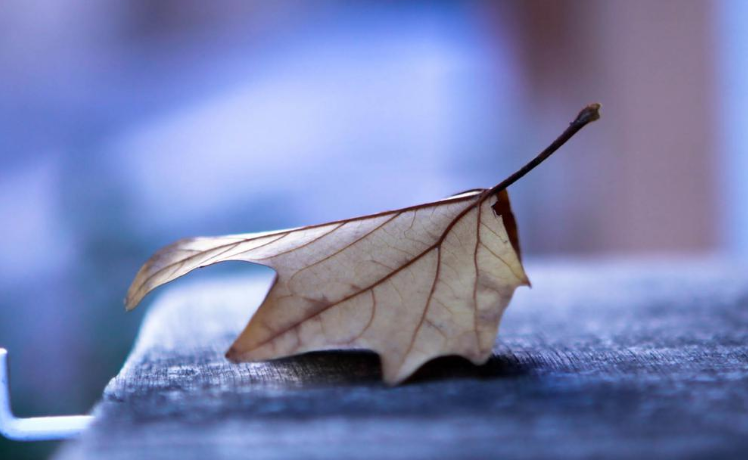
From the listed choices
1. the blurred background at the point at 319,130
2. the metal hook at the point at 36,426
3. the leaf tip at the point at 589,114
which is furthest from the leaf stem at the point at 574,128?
the blurred background at the point at 319,130

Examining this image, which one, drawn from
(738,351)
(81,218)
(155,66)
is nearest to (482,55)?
(155,66)

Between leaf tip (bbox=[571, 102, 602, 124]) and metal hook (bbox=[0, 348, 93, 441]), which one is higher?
leaf tip (bbox=[571, 102, 602, 124])

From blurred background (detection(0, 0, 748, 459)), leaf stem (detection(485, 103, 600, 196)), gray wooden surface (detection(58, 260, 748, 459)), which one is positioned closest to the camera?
gray wooden surface (detection(58, 260, 748, 459))

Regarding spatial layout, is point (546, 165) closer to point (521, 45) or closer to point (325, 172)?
point (521, 45)

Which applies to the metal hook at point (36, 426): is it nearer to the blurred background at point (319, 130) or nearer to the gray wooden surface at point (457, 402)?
the gray wooden surface at point (457, 402)

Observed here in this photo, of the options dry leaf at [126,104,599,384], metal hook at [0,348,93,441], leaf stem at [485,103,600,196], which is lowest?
metal hook at [0,348,93,441]

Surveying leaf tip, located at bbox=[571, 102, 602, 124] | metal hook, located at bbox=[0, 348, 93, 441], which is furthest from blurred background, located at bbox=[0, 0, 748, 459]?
leaf tip, located at bbox=[571, 102, 602, 124]

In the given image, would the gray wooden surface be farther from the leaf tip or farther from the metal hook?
the leaf tip
